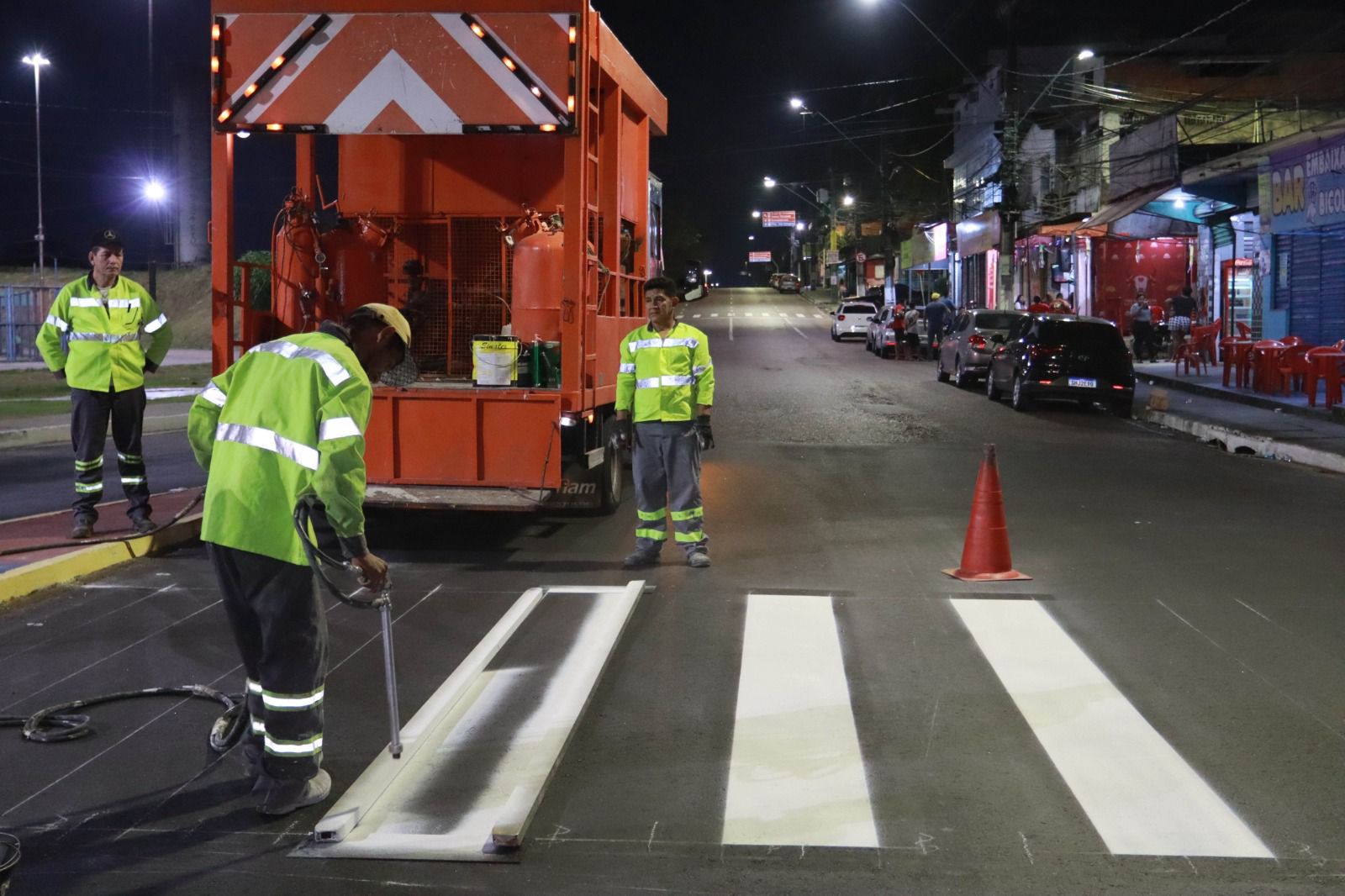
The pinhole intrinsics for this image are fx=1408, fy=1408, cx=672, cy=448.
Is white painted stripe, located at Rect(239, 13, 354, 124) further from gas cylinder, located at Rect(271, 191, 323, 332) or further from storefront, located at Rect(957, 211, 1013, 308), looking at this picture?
storefront, located at Rect(957, 211, 1013, 308)

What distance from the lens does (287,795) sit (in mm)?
4910

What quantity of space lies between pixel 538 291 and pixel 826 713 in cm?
520

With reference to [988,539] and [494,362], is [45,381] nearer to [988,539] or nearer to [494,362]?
[494,362]

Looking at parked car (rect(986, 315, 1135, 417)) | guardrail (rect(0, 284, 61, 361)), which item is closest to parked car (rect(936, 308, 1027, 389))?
parked car (rect(986, 315, 1135, 417))

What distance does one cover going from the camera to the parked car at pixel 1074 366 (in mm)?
21656

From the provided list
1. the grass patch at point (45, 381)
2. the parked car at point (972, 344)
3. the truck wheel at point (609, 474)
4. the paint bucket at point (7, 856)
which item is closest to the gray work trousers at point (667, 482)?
the truck wheel at point (609, 474)

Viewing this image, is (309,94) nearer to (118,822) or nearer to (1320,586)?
(118,822)

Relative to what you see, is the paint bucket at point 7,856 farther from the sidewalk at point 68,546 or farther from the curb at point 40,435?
the curb at point 40,435

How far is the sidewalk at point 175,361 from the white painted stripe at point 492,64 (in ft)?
75.7

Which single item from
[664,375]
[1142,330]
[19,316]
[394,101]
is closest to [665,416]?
[664,375]

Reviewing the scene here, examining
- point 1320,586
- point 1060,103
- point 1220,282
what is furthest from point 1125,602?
point 1060,103

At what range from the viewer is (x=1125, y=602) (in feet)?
28.1

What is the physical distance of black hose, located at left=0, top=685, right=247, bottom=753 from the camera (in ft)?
18.1

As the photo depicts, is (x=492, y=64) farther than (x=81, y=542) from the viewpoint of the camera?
No
